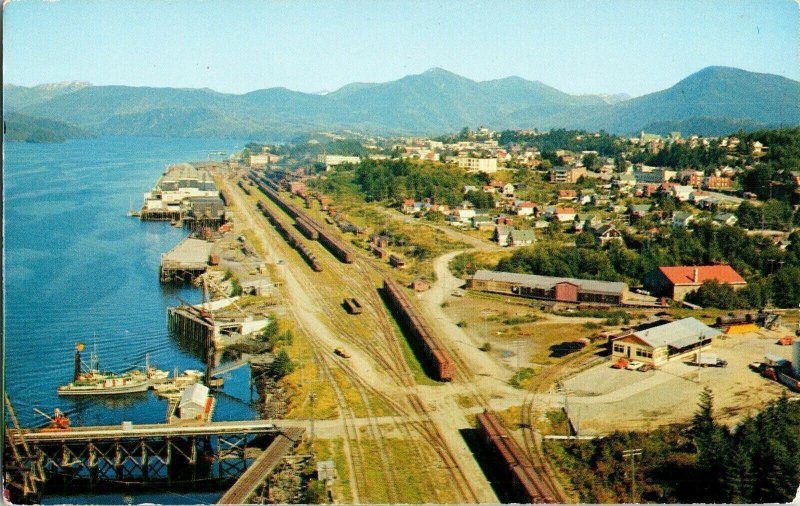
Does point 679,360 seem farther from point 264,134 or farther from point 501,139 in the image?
point 264,134

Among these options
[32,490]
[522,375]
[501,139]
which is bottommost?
[32,490]

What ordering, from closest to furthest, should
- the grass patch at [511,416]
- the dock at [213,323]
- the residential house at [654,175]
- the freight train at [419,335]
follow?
1. the grass patch at [511,416]
2. the freight train at [419,335]
3. the dock at [213,323]
4. the residential house at [654,175]

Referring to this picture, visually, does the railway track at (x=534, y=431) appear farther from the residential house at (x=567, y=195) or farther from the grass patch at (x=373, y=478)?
the residential house at (x=567, y=195)

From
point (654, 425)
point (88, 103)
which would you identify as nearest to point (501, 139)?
point (654, 425)

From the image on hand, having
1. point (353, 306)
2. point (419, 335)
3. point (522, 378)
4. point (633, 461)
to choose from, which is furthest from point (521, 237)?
point (633, 461)

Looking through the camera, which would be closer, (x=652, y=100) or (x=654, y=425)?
(x=654, y=425)

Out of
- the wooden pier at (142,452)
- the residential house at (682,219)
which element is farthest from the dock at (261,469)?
the residential house at (682,219)
